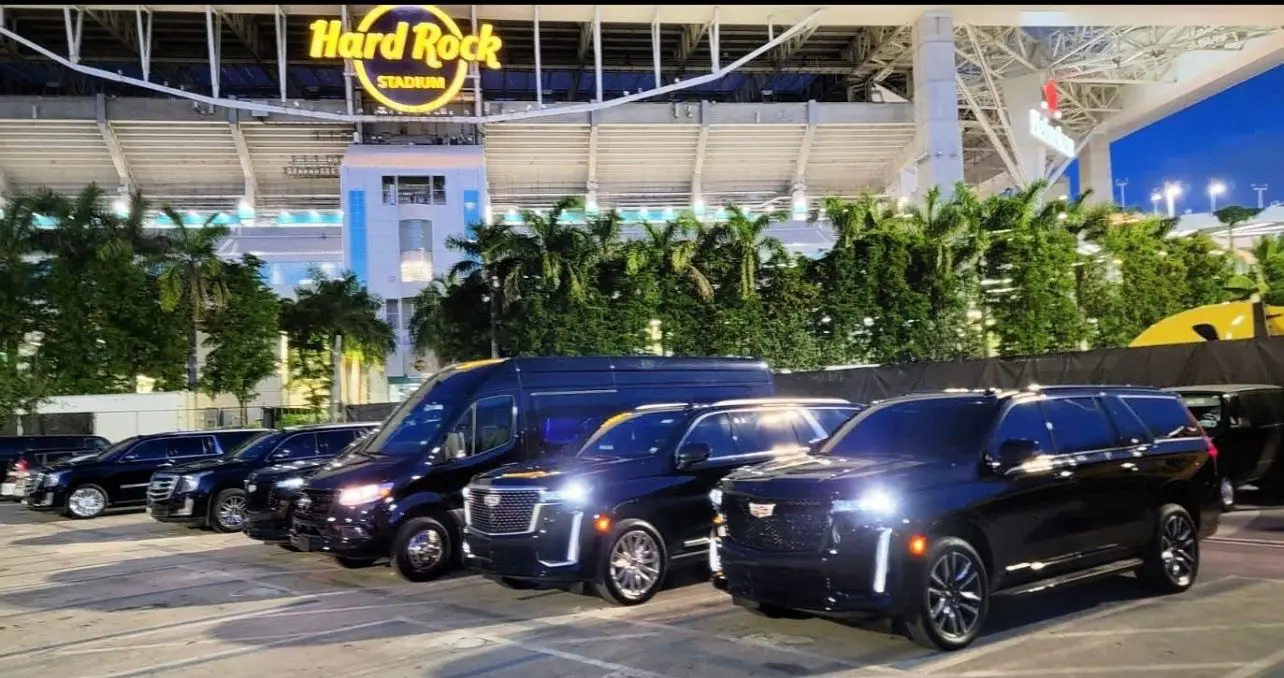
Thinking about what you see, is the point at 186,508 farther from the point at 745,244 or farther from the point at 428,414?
the point at 745,244

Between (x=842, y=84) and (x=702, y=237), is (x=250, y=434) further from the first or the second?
(x=842, y=84)

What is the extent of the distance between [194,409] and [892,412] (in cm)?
3131

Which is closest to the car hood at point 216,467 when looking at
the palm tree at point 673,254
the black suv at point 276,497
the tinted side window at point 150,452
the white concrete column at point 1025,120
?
the black suv at point 276,497

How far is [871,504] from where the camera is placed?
21.3 feet

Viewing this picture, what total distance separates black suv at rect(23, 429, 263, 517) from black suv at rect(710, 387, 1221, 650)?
48.0 feet

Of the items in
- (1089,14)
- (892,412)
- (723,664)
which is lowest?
(723,664)

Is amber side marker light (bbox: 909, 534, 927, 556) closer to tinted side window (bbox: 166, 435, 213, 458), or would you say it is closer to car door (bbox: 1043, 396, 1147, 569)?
car door (bbox: 1043, 396, 1147, 569)

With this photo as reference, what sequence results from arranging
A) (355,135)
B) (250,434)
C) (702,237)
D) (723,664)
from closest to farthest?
(723,664) → (250,434) → (702,237) → (355,135)

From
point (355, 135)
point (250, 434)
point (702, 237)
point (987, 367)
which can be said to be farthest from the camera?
point (355, 135)

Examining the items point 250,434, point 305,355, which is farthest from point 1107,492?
point 305,355

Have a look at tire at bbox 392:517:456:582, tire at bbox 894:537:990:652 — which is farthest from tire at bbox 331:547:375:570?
tire at bbox 894:537:990:652

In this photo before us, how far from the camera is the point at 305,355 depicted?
3978cm

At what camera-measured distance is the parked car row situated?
6.64m

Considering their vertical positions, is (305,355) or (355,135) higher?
(355,135)
